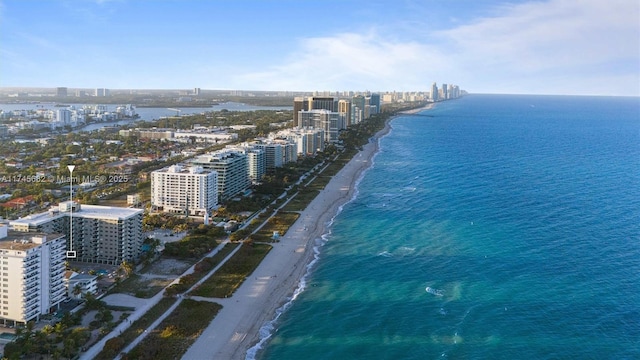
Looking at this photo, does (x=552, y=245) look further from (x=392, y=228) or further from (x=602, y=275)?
(x=392, y=228)

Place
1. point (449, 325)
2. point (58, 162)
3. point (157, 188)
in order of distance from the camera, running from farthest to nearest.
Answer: point (58, 162)
point (157, 188)
point (449, 325)

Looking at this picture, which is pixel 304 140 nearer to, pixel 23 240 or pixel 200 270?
pixel 200 270

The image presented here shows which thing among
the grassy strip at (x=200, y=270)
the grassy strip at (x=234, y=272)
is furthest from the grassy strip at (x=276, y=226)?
the grassy strip at (x=200, y=270)

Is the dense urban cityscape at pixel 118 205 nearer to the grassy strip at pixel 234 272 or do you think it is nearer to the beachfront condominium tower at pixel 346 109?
the grassy strip at pixel 234 272

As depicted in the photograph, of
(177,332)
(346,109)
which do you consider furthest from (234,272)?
(346,109)

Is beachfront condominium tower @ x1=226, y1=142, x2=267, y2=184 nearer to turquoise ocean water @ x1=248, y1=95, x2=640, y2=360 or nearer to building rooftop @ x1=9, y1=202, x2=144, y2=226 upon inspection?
turquoise ocean water @ x1=248, y1=95, x2=640, y2=360

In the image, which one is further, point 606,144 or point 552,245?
point 606,144

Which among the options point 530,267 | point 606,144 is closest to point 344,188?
point 530,267
